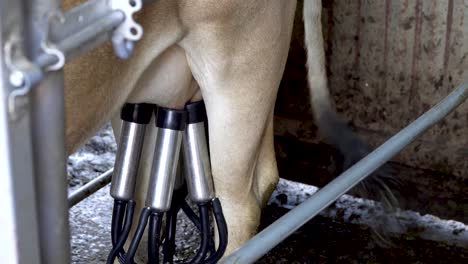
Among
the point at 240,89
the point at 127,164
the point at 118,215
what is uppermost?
the point at 240,89

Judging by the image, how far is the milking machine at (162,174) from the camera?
1.95 m

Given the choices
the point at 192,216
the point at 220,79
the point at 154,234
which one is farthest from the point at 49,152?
the point at 192,216

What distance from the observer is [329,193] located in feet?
5.32

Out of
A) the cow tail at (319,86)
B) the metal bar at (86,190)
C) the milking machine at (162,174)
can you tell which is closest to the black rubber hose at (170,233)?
the milking machine at (162,174)

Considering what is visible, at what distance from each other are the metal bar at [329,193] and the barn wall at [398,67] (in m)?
0.54

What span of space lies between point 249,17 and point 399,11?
90cm

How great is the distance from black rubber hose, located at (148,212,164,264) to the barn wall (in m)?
0.91

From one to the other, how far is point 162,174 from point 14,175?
114 centimetres

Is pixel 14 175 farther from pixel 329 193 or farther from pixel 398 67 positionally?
Answer: pixel 398 67

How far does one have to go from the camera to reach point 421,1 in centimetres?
249

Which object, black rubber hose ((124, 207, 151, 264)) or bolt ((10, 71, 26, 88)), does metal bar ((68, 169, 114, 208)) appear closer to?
black rubber hose ((124, 207, 151, 264))

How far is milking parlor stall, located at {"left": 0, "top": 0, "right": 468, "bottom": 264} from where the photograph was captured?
6.45ft

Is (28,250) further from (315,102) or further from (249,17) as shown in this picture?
(315,102)

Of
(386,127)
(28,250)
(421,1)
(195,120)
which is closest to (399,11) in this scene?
(421,1)
